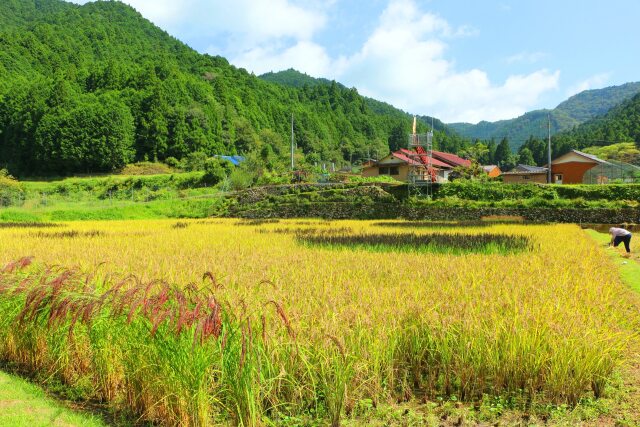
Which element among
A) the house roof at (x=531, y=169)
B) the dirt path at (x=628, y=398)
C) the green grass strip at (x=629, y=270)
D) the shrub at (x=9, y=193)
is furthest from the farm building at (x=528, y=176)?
the dirt path at (x=628, y=398)

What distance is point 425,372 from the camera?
3.70 metres

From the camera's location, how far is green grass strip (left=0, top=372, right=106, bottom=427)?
10.2ft

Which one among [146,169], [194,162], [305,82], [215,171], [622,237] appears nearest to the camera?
[622,237]

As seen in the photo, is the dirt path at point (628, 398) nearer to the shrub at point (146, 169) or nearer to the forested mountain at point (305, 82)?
the shrub at point (146, 169)

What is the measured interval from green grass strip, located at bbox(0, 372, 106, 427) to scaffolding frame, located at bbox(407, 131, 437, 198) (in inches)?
955

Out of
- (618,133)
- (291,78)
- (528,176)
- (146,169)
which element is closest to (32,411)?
(146,169)

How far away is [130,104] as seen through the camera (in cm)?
6084

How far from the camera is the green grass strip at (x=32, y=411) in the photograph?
10.2ft

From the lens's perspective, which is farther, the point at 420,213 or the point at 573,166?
the point at 573,166

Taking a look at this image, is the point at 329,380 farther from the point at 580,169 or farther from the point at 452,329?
the point at 580,169

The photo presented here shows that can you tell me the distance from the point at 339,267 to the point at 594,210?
793 inches

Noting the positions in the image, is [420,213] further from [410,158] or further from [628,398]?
[628,398]

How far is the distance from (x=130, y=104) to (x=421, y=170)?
1676 inches

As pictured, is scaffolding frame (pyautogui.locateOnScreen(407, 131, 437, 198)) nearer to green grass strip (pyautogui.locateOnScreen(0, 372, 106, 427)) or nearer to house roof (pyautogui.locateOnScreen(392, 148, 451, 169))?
house roof (pyautogui.locateOnScreen(392, 148, 451, 169))
